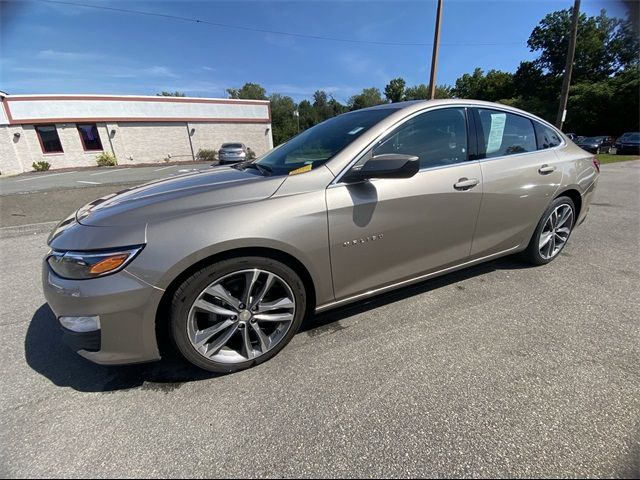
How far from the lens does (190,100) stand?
1005 inches

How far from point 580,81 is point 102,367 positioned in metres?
55.7

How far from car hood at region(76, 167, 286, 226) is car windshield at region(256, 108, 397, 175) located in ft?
0.96

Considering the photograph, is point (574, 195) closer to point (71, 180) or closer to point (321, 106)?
point (71, 180)

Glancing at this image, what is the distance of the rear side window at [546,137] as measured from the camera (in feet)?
10.1

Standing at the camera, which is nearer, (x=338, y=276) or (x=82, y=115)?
(x=338, y=276)

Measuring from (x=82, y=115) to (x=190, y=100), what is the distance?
7606 mm

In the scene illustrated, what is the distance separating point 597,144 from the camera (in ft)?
78.1

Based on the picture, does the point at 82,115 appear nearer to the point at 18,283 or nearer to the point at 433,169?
the point at 18,283

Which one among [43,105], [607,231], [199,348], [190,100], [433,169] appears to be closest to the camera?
[199,348]

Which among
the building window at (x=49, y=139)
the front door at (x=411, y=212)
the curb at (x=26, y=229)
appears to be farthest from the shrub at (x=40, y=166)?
the front door at (x=411, y=212)

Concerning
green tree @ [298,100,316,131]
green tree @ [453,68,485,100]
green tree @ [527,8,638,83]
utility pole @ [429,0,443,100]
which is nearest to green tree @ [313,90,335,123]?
green tree @ [298,100,316,131]

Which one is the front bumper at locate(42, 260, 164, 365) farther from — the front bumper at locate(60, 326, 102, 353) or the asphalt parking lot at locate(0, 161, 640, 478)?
the asphalt parking lot at locate(0, 161, 640, 478)

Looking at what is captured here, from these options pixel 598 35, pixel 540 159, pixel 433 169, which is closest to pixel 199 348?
pixel 433 169

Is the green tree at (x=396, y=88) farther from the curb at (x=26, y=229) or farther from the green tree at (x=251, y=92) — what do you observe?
the curb at (x=26, y=229)
